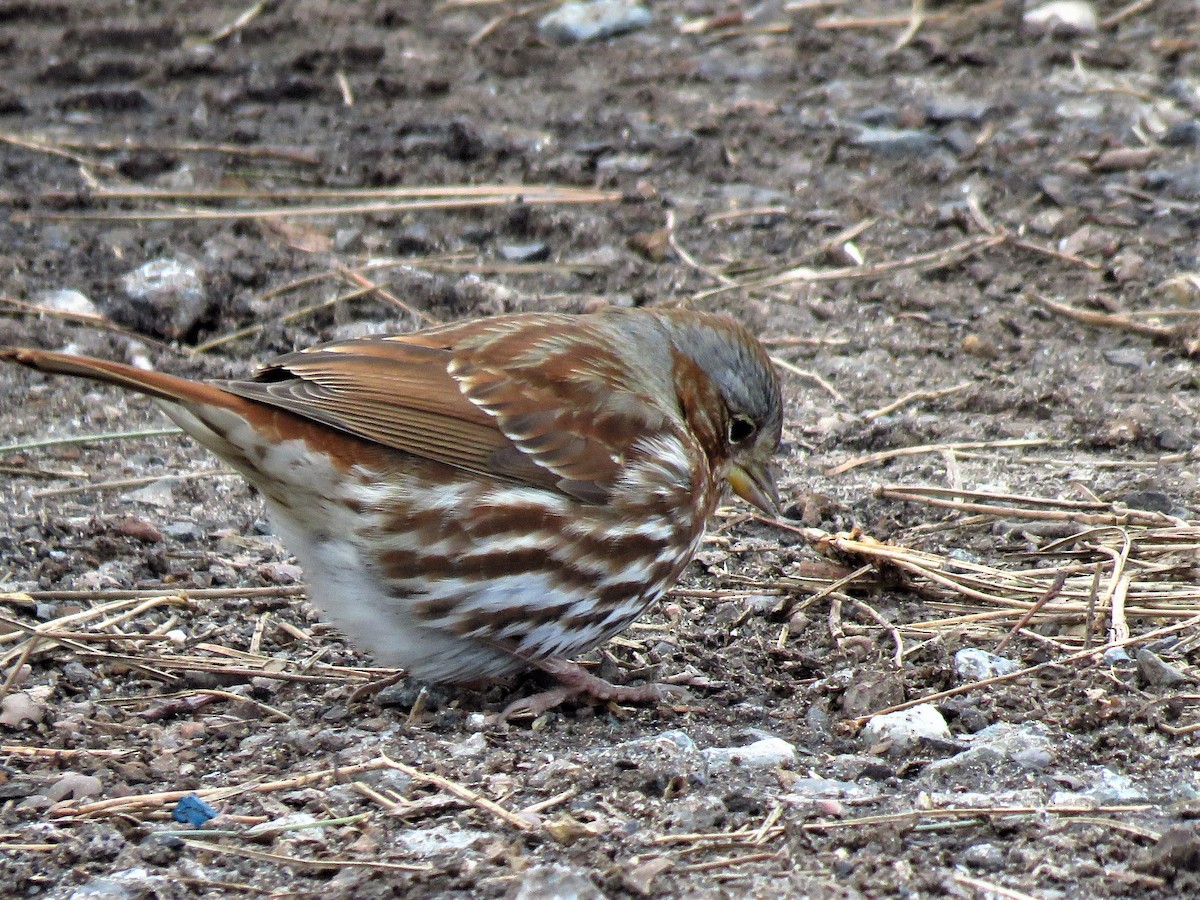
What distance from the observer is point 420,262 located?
286 inches

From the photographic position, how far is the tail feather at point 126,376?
3807 mm

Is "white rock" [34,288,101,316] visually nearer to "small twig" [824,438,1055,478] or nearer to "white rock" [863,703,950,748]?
"small twig" [824,438,1055,478]

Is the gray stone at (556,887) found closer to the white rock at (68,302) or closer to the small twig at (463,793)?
the small twig at (463,793)

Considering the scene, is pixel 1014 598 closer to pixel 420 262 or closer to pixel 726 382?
pixel 726 382

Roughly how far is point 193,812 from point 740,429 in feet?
6.74

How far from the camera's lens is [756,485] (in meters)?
5.08

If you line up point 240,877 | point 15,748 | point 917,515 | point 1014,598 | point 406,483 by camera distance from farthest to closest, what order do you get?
point 917,515 → point 1014,598 → point 406,483 → point 15,748 → point 240,877

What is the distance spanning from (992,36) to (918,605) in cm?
536

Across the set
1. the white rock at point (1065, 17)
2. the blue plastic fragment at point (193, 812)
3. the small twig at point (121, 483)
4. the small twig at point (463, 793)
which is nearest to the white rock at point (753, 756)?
the small twig at point (463, 793)

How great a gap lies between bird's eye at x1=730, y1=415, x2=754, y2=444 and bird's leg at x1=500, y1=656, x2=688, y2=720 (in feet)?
2.78

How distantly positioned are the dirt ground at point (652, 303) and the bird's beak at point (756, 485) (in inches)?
9.7

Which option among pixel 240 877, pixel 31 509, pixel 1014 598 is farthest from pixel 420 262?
pixel 240 877

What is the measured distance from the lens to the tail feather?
3807 mm

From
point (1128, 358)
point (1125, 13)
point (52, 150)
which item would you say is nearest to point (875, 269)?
point (1128, 358)
